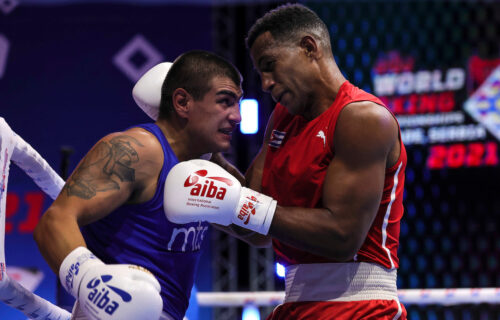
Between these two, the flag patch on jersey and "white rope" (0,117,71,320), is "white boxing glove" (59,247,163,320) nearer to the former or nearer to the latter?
"white rope" (0,117,71,320)

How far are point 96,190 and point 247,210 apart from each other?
41cm

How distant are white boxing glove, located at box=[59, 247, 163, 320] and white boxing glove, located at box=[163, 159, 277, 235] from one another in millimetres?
258

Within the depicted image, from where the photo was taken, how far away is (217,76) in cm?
190

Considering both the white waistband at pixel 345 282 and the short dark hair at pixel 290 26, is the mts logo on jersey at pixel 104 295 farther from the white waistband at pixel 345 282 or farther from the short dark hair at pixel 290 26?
the short dark hair at pixel 290 26

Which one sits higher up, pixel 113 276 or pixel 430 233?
pixel 113 276

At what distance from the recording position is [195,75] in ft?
6.23

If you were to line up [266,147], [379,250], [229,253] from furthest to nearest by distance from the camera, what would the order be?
[229,253], [266,147], [379,250]

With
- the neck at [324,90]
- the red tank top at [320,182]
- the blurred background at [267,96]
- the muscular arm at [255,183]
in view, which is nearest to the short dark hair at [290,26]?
the neck at [324,90]

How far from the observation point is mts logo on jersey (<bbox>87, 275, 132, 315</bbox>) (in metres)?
→ 1.30

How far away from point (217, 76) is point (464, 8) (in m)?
4.17

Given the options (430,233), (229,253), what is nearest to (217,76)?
(229,253)

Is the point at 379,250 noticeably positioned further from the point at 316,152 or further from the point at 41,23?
the point at 41,23

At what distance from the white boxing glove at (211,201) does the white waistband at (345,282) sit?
202 mm

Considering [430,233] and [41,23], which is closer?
[430,233]
